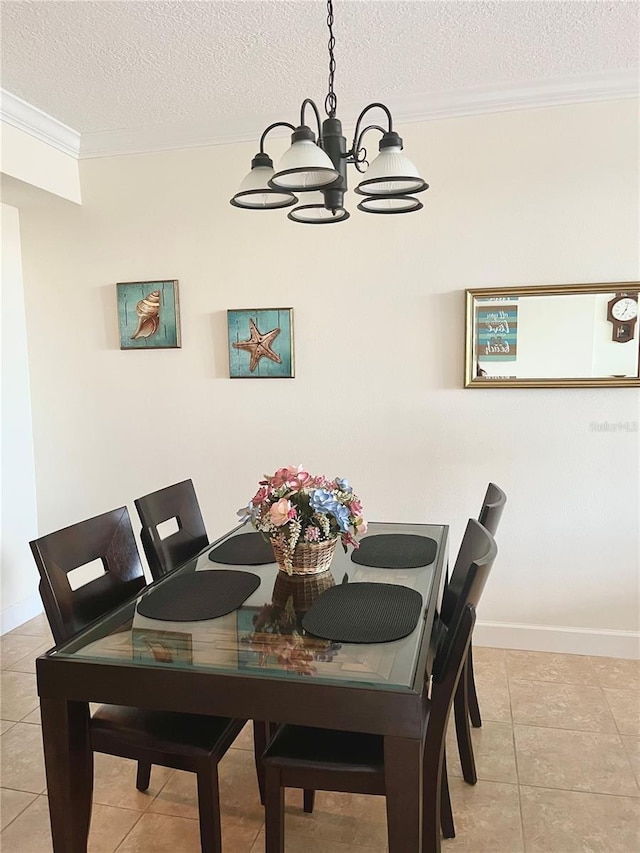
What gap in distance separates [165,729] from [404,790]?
675 millimetres

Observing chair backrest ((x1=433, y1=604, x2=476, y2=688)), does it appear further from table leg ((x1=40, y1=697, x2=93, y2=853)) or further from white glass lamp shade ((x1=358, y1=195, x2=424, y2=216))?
white glass lamp shade ((x1=358, y1=195, x2=424, y2=216))

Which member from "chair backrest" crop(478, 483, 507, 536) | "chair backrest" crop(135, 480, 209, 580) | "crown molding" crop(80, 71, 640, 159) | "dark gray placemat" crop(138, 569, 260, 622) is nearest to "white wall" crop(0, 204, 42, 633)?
"crown molding" crop(80, 71, 640, 159)

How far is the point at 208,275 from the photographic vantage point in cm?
327

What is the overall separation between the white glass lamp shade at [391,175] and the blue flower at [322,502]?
0.87 meters

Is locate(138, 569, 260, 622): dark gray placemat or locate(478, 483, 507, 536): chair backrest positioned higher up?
locate(478, 483, 507, 536): chair backrest

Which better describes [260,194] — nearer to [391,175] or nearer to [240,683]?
[391,175]

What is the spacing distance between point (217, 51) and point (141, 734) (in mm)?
2390

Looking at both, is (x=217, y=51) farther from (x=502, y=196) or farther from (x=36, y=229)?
(x=36, y=229)

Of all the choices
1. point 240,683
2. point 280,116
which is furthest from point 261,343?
point 240,683

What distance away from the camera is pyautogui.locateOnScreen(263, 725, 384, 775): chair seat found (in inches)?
58.5

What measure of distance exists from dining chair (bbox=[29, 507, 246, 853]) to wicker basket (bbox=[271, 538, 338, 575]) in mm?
453

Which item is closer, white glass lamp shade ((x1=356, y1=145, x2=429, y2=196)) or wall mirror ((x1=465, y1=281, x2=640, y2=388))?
white glass lamp shade ((x1=356, y1=145, x2=429, y2=196))

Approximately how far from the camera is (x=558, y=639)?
303 centimetres

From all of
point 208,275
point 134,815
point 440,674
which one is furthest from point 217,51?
point 134,815
